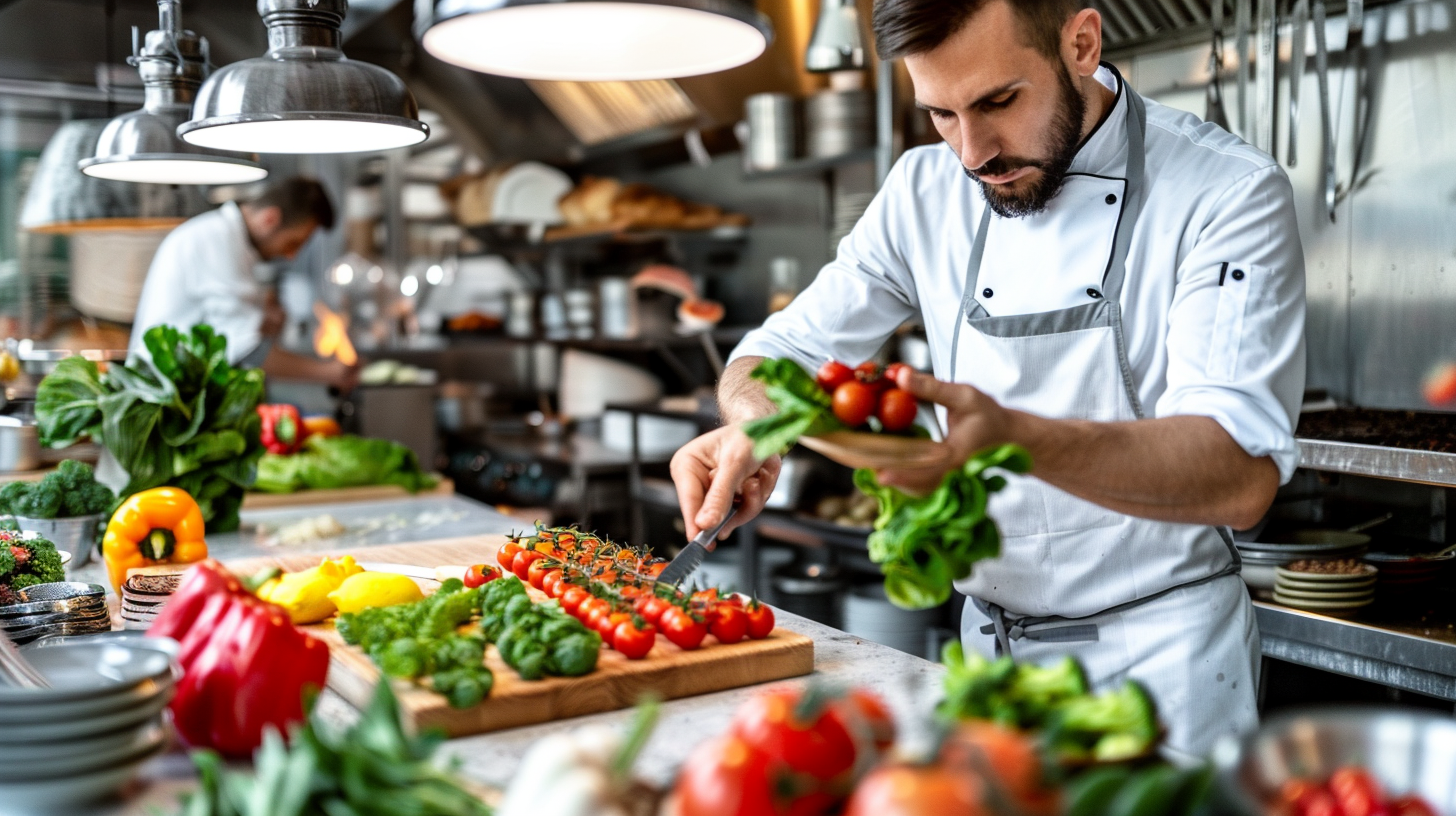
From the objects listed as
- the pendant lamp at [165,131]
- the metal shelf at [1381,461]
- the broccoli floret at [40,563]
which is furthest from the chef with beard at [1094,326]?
the pendant lamp at [165,131]

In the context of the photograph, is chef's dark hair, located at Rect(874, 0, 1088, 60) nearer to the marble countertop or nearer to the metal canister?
the marble countertop

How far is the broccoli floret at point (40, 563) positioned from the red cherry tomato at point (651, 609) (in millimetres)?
1180

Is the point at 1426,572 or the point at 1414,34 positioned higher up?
the point at 1414,34

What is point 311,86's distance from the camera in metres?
2.20

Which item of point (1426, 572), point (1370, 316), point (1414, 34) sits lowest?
point (1426, 572)

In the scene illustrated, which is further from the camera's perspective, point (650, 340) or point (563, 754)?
point (650, 340)

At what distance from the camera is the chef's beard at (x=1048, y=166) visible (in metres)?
2.00

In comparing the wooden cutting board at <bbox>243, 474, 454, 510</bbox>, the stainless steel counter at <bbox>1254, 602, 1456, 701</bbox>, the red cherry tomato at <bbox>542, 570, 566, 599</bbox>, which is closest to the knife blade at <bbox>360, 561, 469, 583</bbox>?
the red cherry tomato at <bbox>542, 570, 566, 599</bbox>

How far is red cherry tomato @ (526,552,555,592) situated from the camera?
A: 2.23 metres

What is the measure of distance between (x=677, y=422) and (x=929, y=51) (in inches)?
136

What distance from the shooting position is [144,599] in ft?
7.22

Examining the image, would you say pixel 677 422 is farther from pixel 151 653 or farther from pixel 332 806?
pixel 332 806

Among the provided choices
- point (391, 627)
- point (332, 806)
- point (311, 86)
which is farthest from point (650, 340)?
point (332, 806)

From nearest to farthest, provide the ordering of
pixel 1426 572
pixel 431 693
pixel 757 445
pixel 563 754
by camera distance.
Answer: pixel 563 754 → pixel 757 445 → pixel 431 693 → pixel 1426 572
